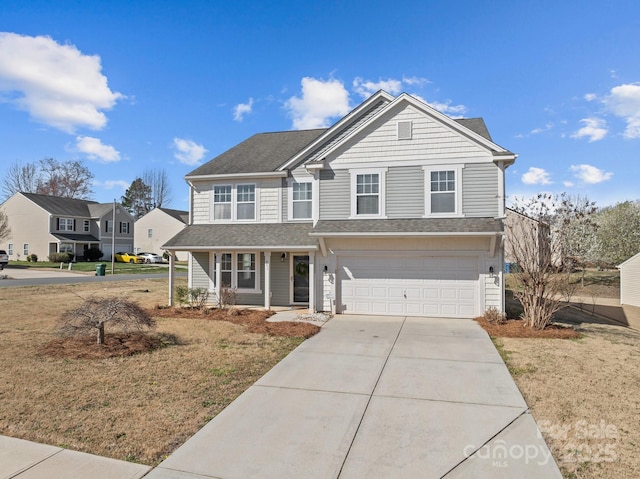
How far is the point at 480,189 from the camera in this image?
41.4 feet

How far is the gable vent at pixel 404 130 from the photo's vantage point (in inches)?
521

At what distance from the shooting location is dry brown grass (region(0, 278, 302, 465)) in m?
4.66

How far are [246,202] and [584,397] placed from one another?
507 inches

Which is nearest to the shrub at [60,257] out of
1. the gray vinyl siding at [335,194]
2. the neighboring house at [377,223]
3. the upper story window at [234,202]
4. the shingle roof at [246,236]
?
the shingle roof at [246,236]

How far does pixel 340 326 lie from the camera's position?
37.6 ft

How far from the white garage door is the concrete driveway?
179 inches

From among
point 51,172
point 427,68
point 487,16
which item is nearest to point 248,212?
point 427,68

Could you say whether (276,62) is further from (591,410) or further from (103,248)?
(103,248)

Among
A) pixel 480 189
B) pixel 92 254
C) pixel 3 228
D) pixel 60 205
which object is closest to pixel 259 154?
pixel 480 189

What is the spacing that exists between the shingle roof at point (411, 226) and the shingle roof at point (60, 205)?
45.6 m

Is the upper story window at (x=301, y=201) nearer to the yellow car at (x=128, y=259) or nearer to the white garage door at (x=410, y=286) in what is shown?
the white garage door at (x=410, y=286)

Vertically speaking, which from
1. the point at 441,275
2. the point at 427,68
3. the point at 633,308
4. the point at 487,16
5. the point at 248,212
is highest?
the point at 487,16

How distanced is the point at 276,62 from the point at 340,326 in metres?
12.1

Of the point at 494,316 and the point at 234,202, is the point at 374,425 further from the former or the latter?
the point at 234,202
